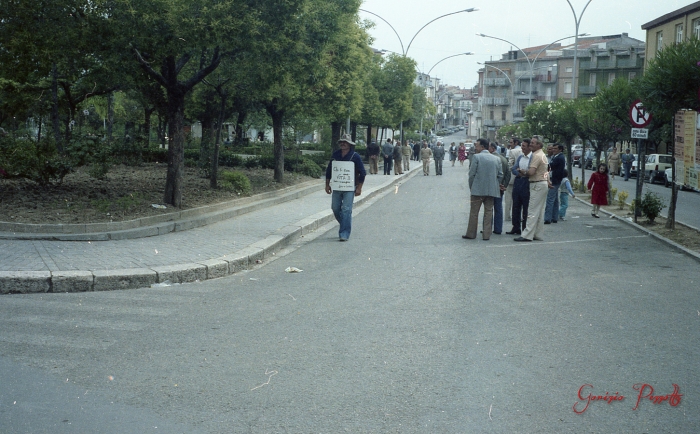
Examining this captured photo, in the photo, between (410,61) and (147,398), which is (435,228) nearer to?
(147,398)

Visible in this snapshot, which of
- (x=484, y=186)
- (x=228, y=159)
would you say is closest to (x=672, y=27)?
(x=228, y=159)

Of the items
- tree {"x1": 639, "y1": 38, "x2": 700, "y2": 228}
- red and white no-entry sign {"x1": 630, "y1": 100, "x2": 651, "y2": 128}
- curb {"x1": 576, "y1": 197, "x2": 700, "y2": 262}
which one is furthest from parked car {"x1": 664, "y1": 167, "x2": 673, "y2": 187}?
tree {"x1": 639, "y1": 38, "x2": 700, "y2": 228}

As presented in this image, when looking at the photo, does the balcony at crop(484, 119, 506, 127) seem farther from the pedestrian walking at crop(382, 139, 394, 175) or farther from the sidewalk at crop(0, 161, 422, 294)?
the sidewalk at crop(0, 161, 422, 294)

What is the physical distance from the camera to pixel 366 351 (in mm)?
5973

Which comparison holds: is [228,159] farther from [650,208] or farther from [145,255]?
[145,255]

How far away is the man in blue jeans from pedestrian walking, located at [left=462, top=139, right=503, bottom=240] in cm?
311

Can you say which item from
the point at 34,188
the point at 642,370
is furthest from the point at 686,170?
the point at 34,188

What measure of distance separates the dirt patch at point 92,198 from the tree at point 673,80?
30.3ft

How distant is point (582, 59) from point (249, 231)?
78978mm

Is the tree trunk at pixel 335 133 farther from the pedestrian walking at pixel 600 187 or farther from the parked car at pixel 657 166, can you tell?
the pedestrian walking at pixel 600 187

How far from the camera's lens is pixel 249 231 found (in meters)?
13.3

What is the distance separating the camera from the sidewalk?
27.6 feet

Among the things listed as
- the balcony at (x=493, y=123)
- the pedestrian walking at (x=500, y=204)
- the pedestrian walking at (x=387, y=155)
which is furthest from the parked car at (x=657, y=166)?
the balcony at (x=493, y=123)

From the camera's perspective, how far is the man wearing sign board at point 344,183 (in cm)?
1310
